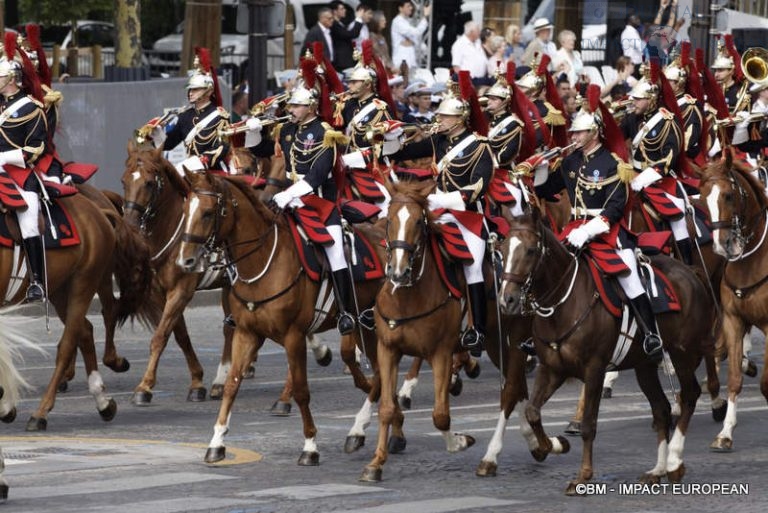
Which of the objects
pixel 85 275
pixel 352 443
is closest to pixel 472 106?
pixel 352 443

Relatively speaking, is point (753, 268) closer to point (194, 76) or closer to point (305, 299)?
point (305, 299)

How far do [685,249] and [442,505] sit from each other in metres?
6.75

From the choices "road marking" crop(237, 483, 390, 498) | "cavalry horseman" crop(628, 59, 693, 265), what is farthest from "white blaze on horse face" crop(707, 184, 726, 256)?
"road marking" crop(237, 483, 390, 498)

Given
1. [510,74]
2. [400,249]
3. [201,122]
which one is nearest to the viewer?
[400,249]

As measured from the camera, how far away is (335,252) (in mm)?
15258

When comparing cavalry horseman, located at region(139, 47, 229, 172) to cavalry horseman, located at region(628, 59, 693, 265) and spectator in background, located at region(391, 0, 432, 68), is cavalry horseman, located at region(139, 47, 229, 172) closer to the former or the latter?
cavalry horseman, located at region(628, 59, 693, 265)

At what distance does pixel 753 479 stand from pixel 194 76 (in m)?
7.84

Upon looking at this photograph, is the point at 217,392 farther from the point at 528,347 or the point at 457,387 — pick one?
the point at 528,347

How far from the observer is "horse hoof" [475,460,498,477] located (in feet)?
45.5

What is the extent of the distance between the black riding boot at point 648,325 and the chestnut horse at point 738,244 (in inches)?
67.7

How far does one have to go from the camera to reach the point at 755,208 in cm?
1634

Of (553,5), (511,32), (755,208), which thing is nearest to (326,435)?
(755,208)

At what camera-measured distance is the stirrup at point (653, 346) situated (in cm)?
1401

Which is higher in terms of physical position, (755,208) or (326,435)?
(755,208)
